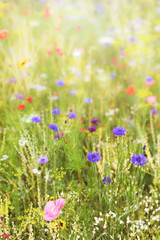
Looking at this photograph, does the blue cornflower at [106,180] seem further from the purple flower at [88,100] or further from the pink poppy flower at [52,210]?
the purple flower at [88,100]

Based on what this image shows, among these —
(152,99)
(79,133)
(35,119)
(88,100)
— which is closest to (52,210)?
(79,133)

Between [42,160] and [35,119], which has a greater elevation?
[35,119]

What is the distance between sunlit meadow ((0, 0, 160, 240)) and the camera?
134 centimetres

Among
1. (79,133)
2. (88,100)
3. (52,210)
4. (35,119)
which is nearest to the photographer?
(52,210)

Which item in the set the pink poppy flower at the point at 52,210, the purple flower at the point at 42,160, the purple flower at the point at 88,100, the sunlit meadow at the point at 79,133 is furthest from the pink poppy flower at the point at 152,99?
the pink poppy flower at the point at 52,210

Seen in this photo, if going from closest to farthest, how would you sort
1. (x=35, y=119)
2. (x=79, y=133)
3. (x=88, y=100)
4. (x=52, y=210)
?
(x=52, y=210) → (x=79, y=133) → (x=35, y=119) → (x=88, y=100)

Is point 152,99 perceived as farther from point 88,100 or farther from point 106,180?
point 106,180

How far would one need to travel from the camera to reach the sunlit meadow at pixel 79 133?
1.34 metres

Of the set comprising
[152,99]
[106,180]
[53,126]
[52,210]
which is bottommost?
[52,210]

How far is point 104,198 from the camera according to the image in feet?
4.65

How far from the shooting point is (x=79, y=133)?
4.66 feet

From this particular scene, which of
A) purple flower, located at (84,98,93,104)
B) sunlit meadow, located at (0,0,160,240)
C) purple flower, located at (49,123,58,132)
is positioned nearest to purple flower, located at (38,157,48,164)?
sunlit meadow, located at (0,0,160,240)

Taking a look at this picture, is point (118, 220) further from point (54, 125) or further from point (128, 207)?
point (54, 125)

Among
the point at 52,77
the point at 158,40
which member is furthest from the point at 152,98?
the point at 158,40
